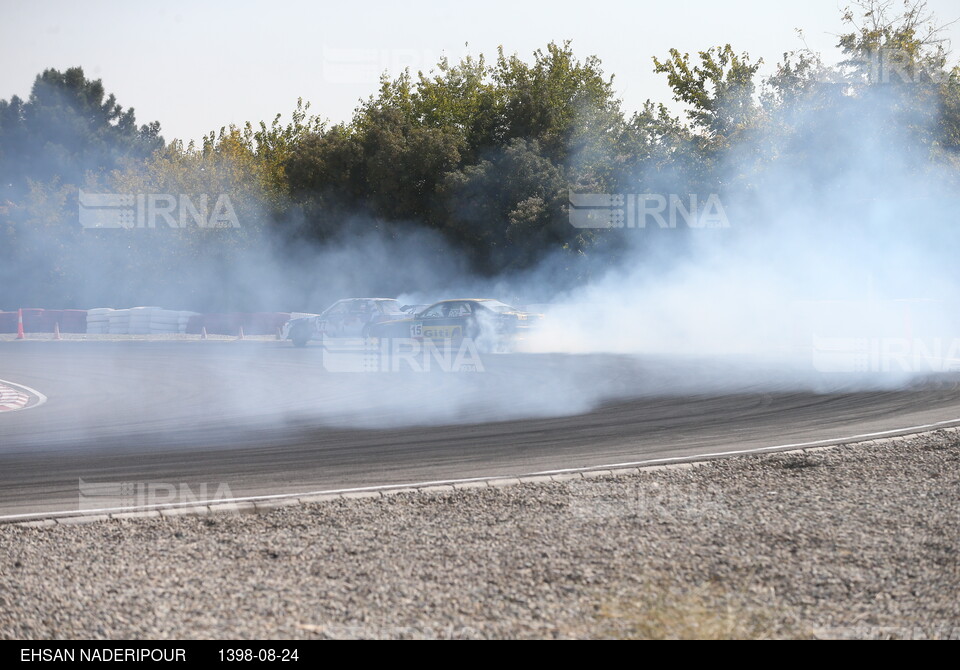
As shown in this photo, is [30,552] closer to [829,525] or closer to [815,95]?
[829,525]

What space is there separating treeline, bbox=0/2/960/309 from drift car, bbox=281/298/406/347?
25.2ft

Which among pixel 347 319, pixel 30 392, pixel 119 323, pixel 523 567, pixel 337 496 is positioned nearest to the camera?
pixel 523 567

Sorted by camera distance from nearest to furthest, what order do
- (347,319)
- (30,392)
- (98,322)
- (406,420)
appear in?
(406,420) < (30,392) < (347,319) < (98,322)

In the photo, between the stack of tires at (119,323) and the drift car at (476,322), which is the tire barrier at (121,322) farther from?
the drift car at (476,322)

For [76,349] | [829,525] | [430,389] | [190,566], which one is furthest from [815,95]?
[190,566]

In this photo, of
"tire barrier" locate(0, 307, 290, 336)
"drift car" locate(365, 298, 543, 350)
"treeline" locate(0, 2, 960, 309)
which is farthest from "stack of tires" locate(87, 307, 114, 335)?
"drift car" locate(365, 298, 543, 350)

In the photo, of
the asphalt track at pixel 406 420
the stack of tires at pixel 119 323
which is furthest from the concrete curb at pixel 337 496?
the stack of tires at pixel 119 323

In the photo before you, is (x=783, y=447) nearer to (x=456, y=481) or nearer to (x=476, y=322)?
(x=456, y=481)

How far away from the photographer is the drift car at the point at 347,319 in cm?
2431

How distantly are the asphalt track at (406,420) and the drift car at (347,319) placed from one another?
A: 23.7 ft

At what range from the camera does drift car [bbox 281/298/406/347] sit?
24312 mm

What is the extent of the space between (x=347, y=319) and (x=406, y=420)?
14.7m

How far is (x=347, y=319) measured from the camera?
24500 mm

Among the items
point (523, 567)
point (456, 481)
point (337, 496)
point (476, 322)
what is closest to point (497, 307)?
point (476, 322)
